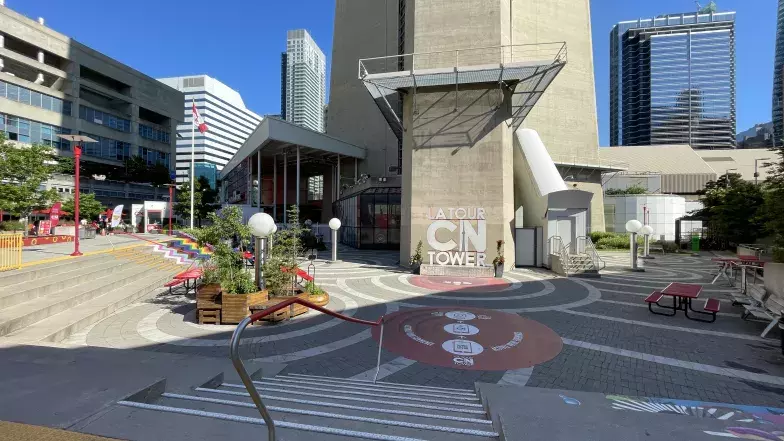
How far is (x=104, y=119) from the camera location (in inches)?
1977

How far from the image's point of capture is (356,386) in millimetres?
4793

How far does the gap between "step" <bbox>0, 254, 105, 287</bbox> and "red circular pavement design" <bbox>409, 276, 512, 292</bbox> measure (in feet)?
41.2

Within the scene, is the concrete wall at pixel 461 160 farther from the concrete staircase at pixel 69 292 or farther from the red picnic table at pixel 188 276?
the concrete staircase at pixel 69 292

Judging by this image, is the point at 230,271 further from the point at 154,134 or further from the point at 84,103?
the point at 154,134

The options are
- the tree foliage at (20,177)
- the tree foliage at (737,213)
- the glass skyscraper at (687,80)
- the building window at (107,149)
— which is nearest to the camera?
the tree foliage at (20,177)

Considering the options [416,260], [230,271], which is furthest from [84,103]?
[230,271]

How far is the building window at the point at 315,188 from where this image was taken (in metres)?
56.8

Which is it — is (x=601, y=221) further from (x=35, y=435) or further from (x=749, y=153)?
(x=749, y=153)

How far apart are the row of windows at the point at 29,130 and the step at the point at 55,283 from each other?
4053cm

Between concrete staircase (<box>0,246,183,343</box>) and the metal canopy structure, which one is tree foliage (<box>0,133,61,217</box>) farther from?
the metal canopy structure

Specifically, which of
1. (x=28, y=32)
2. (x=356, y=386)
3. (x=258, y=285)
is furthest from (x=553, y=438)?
(x=28, y=32)

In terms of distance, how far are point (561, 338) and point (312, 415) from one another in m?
7.44

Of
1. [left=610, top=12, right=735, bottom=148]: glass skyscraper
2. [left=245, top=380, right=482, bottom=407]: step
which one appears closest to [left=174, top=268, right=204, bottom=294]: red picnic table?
[left=245, top=380, right=482, bottom=407]: step

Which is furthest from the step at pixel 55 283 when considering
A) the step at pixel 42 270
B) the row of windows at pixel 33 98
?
the row of windows at pixel 33 98
